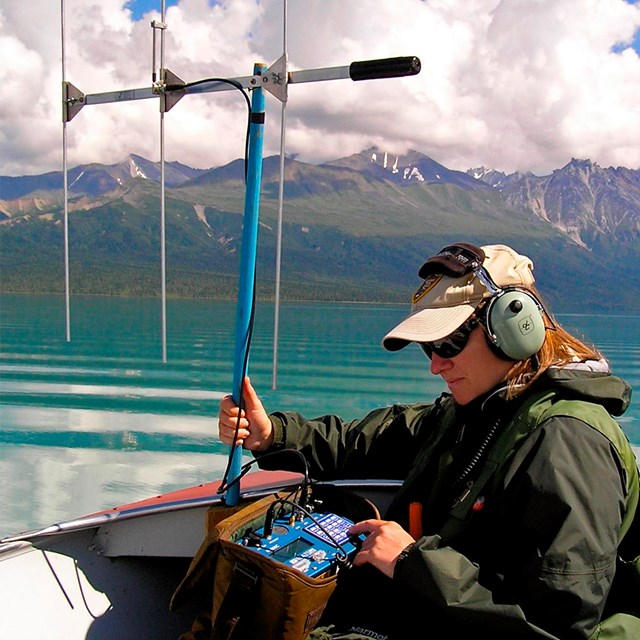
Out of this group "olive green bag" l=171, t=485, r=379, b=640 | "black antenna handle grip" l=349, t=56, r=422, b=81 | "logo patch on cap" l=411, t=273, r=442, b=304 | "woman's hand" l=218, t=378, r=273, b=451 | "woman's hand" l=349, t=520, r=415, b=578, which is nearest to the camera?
"woman's hand" l=349, t=520, r=415, b=578

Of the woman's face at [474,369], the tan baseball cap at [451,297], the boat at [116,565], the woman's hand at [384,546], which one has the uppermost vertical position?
the tan baseball cap at [451,297]

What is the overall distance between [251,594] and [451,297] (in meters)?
0.82

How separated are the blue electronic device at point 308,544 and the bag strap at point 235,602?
0.24ft

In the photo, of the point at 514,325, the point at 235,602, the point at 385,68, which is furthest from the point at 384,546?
the point at 385,68

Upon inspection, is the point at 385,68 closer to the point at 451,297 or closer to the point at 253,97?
the point at 253,97

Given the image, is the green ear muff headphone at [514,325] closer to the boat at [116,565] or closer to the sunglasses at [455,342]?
the sunglasses at [455,342]

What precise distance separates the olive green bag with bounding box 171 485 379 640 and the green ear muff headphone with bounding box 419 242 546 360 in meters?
0.67

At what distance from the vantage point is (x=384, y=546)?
61.0 inches

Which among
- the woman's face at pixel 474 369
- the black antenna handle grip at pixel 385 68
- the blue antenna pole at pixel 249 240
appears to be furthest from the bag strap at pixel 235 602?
the black antenna handle grip at pixel 385 68

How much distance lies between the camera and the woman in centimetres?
136

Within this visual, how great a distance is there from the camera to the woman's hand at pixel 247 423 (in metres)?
2.07

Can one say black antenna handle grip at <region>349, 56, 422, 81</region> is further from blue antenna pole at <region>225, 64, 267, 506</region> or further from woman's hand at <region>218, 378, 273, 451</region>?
→ woman's hand at <region>218, 378, 273, 451</region>

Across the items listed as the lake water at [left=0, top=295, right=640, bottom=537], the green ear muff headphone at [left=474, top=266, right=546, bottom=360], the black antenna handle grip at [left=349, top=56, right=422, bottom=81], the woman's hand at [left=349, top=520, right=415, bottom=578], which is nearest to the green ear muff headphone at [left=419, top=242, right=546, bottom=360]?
the green ear muff headphone at [left=474, top=266, right=546, bottom=360]

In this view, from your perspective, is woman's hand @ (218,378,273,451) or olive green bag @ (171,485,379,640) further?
woman's hand @ (218,378,273,451)
